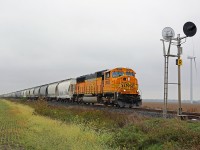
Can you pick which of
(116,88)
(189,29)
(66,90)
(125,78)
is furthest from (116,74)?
(66,90)

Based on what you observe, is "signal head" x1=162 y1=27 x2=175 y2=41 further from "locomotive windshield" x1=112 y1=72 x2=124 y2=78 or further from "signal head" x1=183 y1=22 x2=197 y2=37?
"locomotive windshield" x1=112 y1=72 x2=124 y2=78

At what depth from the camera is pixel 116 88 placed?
3356 centimetres

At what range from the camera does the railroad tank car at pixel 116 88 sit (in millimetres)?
33312

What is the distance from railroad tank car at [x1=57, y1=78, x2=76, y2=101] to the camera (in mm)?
54562

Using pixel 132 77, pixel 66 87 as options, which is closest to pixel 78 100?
pixel 66 87

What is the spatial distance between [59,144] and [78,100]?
38663 mm

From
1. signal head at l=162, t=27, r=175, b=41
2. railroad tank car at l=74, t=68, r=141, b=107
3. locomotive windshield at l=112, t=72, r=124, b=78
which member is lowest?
railroad tank car at l=74, t=68, r=141, b=107

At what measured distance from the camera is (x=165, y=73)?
17.3 m

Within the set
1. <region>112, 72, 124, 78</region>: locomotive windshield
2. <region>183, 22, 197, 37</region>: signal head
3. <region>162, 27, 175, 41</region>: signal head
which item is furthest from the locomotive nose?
<region>183, 22, 197, 37</region>: signal head

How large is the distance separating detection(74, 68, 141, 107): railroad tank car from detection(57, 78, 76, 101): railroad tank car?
1260cm

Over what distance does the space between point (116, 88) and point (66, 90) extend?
25287mm

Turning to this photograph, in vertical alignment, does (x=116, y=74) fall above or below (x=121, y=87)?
above

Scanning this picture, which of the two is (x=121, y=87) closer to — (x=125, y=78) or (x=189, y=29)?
(x=125, y=78)

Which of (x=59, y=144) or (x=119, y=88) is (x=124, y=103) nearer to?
(x=119, y=88)
